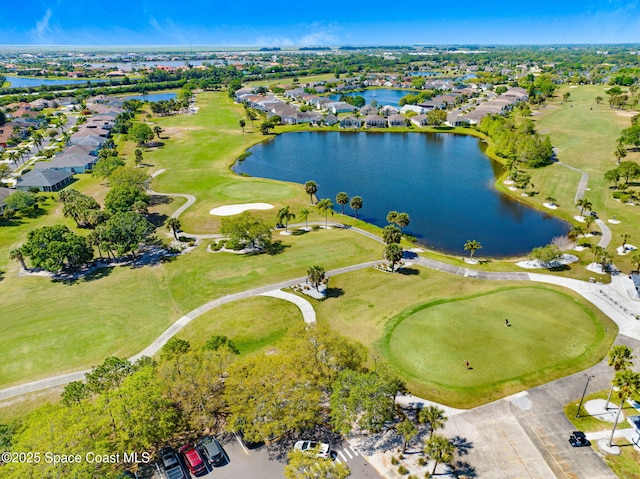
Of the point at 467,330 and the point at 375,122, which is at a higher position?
the point at 375,122

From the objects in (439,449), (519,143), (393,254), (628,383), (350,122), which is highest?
(350,122)

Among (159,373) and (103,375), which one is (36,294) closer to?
(103,375)

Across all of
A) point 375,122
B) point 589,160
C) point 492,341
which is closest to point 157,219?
point 492,341

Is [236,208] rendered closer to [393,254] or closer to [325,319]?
[393,254]

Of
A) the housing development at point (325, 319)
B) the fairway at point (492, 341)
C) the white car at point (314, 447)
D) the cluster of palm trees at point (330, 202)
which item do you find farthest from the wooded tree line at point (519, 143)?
the white car at point (314, 447)

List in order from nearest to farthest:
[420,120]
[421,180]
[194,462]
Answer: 1. [194,462]
2. [421,180]
3. [420,120]

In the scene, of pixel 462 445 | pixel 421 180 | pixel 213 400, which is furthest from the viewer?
pixel 421 180

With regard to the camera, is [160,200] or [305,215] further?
[160,200]
